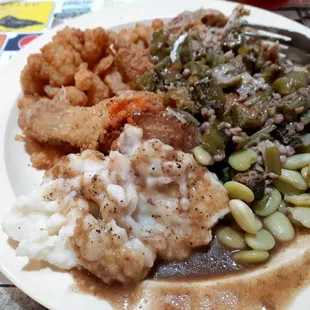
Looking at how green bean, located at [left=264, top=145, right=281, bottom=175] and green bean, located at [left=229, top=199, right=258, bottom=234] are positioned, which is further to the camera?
green bean, located at [left=264, top=145, right=281, bottom=175]

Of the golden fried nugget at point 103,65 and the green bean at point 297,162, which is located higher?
the golden fried nugget at point 103,65

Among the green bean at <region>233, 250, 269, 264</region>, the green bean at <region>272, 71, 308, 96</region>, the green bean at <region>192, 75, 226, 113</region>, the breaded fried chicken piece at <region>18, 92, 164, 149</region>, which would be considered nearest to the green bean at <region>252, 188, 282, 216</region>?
the green bean at <region>233, 250, 269, 264</region>

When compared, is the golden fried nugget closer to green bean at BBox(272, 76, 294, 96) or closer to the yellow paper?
green bean at BBox(272, 76, 294, 96)

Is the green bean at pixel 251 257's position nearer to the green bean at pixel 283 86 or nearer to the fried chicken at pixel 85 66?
the green bean at pixel 283 86

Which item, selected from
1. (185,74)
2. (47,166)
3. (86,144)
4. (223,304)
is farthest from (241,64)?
(223,304)

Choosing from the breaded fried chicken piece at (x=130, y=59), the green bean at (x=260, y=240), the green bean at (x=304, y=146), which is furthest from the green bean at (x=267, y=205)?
the breaded fried chicken piece at (x=130, y=59)

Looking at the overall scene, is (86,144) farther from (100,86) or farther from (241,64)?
(241,64)

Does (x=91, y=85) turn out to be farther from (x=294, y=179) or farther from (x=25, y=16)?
(x=25, y=16)

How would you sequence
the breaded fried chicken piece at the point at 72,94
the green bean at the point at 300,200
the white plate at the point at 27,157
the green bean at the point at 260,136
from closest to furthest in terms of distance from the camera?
the white plate at the point at 27,157 < the green bean at the point at 300,200 < the green bean at the point at 260,136 < the breaded fried chicken piece at the point at 72,94
